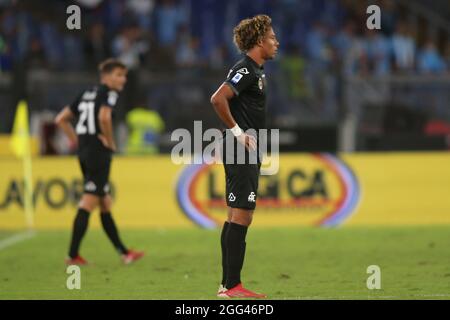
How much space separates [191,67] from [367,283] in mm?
9549

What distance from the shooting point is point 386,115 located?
1886 cm

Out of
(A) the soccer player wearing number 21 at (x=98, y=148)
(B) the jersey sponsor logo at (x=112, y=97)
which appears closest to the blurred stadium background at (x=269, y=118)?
(A) the soccer player wearing number 21 at (x=98, y=148)

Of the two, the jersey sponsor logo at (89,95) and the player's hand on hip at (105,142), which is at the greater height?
the jersey sponsor logo at (89,95)

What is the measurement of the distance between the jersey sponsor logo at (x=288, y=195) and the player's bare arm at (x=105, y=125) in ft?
15.0

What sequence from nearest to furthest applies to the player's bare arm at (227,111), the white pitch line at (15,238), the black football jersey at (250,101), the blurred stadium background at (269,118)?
the player's bare arm at (227,111) < the black football jersey at (250,101) < the white pitch line at (15,238) < the blurred stadium background at (269,118)

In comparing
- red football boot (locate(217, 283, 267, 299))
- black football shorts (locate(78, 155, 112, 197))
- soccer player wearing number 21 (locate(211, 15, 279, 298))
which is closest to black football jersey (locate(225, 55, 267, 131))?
soccer player wearing number 21 (locate(211, 15, 279, 298))

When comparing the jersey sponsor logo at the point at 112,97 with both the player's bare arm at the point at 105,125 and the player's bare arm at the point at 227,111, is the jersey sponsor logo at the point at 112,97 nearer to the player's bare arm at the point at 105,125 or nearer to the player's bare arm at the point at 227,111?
the player's bare arm at the point at 105,125

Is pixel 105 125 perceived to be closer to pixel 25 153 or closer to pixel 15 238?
pixel 15 238

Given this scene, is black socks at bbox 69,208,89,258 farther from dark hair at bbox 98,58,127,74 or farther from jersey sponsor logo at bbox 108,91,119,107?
dark hair at bbox 98,58,127,74

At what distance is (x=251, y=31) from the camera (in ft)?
30.2

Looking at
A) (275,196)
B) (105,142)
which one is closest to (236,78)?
(105,142)

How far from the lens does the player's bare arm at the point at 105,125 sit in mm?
12211

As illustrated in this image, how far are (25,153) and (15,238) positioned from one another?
77.0 inches

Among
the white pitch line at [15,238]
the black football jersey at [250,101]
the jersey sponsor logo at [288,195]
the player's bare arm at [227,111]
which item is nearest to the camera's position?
the player's bare arm at [227,111]
